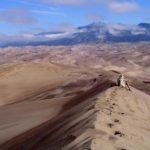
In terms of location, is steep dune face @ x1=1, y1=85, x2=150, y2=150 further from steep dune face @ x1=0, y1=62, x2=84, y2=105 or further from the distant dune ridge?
steep dune face @ x1=0, y1=62, x2=84, y2=105

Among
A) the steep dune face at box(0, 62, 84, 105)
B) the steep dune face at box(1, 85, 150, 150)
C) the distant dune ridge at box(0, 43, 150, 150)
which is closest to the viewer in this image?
the steep dune face at box(1, 85, 150, 150)

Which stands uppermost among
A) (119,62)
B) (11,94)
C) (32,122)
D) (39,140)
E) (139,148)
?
(139,148)

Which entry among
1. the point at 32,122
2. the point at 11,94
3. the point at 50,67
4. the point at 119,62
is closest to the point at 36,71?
the point at 50,67

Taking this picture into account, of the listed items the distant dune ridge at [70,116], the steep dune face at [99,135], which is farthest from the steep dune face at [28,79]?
the steep dune face at [99,135]

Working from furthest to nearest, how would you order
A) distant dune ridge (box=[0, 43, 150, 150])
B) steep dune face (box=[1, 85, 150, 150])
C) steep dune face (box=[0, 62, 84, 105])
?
steep dune face (box=[0, 62, 84, 105]) < distant dune ridge (box=[0, 43, 150, 150]) < steep dune face (box=[1, 85, 150, 150])

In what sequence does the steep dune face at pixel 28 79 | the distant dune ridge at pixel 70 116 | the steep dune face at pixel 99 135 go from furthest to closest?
the steep dune face at pixel 28 79
the distant dune ridge at pixel 70 116
the steep dune face at pixel 99 135

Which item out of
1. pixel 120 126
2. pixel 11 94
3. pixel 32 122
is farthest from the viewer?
pixel 11 94

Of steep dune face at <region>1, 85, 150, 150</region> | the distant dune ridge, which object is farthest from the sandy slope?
steep dune face at <region>1, 85, 150, 150</region>

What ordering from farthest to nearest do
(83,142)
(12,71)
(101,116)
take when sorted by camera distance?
(12,71) → (101,116) → (83,142)

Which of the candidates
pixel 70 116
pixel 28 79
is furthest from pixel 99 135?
pixel 28 79

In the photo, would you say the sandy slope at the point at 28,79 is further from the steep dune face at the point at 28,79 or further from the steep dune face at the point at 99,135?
the steep dune face at the point at 99,135

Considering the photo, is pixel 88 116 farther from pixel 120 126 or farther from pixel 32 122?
pixel 32 122
